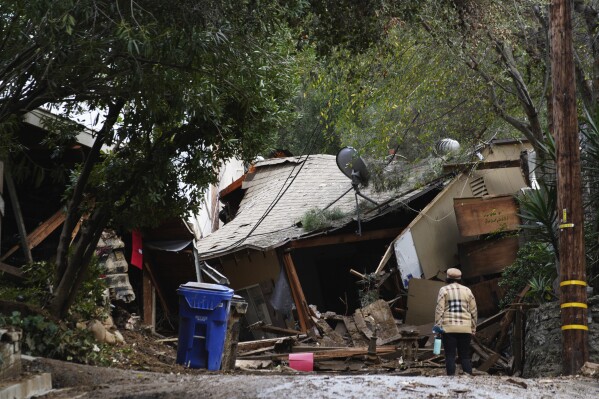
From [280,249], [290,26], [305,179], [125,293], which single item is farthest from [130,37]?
[305,179]

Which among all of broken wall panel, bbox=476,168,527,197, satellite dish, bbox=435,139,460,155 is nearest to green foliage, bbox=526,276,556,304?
satellite dish, bbox=435,139,460,155

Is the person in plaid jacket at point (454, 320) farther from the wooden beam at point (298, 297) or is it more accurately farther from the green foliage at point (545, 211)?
the wooden beam at point (298, 297)

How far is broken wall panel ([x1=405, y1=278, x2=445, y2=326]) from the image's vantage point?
19156 millimetres

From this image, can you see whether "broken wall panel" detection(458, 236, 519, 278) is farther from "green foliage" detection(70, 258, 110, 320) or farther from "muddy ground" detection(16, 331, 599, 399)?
"muddy ground" detection(16, 331, 599, 399)

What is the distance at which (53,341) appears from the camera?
36.3ft

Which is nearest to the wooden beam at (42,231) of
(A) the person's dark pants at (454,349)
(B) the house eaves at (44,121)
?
(B) the house eaves at (44,121)

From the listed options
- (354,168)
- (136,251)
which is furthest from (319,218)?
(136,251)

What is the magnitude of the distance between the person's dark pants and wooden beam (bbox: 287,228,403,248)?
10406 millimetres

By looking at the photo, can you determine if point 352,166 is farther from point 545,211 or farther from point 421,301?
point 545,211

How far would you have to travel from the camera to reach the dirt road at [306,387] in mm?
7625

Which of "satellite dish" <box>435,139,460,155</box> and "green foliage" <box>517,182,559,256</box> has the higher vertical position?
"satellite dish" <box>435,139,460,155</box>

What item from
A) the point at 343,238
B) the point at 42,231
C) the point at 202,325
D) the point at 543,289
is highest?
the point at 343,238

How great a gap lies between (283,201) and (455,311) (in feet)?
48.8

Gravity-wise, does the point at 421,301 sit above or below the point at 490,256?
below
